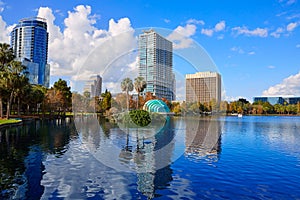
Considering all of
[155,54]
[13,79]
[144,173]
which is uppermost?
[13,79]

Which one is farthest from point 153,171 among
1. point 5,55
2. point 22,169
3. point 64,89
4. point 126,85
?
point 64,89

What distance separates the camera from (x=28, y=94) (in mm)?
56344

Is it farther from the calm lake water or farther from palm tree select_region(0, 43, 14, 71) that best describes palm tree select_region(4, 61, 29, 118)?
the calm lake water

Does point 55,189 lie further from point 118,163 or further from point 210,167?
point 210,167

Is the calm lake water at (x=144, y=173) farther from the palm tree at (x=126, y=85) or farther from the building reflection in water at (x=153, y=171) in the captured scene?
the palm tree at (x=126, y=85)

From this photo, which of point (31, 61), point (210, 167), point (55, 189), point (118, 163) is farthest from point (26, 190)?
point (31, 61)

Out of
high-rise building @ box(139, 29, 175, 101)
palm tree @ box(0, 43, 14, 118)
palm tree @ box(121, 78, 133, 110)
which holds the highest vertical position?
palm tree @ box(0, 43, 14, 118)

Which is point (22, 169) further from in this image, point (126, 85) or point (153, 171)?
point (126, 85)

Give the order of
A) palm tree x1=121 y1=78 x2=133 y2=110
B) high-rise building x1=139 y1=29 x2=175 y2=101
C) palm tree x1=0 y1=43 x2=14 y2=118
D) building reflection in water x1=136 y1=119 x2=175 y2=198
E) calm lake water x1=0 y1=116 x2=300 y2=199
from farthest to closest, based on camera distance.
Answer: palm tree x1=121 y1=78 x2=133 y2=110, palm tree x1=0 y1=43 x2=14 y2=118, high-rise building x1=139 y1=29 x2=175 y2=101, building reflection in water x1=136 y1=119 x2=175 y2=198, calm lake water x1=0 y1=116 x2=300 y2=199

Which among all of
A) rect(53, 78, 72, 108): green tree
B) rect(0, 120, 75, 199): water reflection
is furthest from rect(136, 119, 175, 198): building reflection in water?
rect(53, 78, 72, 108): green tree

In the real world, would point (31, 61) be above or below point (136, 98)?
above

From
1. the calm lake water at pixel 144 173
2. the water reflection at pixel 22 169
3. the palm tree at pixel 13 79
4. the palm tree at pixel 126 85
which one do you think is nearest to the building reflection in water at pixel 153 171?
the calm lake water at pixel 144 173

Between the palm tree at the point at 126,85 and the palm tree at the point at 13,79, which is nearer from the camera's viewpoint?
the palm tree at the point at 13,79

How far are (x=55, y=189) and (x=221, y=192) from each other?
6.85 meters
